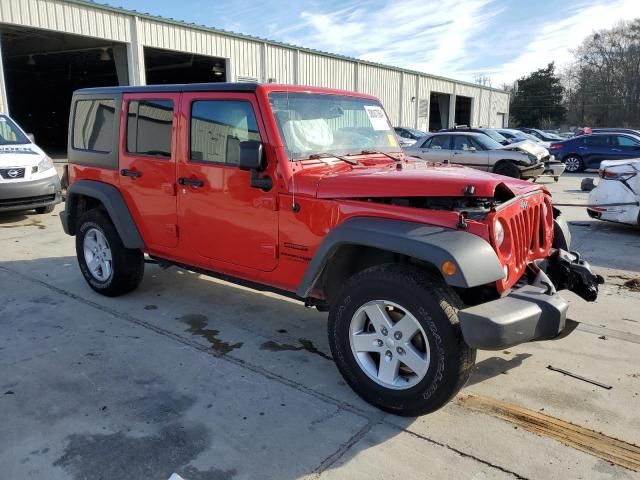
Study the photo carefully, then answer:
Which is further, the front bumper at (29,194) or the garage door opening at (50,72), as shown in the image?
the garage door opening at (50,72)

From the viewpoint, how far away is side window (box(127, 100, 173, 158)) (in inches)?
174

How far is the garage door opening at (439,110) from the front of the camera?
39281 millimetres

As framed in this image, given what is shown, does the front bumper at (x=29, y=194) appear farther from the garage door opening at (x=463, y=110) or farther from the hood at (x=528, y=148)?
the garage door opening at (x=463, y=110)

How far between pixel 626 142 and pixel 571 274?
16454mm

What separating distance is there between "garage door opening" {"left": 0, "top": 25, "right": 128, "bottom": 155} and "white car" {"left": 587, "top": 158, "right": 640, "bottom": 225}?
15.5 m

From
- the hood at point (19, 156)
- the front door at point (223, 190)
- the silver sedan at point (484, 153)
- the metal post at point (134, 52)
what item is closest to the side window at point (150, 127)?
the front door at point (223, 190)

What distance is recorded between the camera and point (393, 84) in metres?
30.2

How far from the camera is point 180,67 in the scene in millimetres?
26078

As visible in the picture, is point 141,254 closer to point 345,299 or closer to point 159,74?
point 345,299

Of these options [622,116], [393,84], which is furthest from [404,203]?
[622,116]

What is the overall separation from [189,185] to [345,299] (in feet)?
5.92

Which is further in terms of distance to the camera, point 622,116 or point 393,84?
point 622,116

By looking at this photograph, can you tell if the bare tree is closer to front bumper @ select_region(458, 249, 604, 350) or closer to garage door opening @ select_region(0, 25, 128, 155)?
garage door opening @ select_region(0, 25, 128, 155)

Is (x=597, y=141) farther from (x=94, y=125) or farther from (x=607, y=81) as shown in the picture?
(x=607, y=81)
